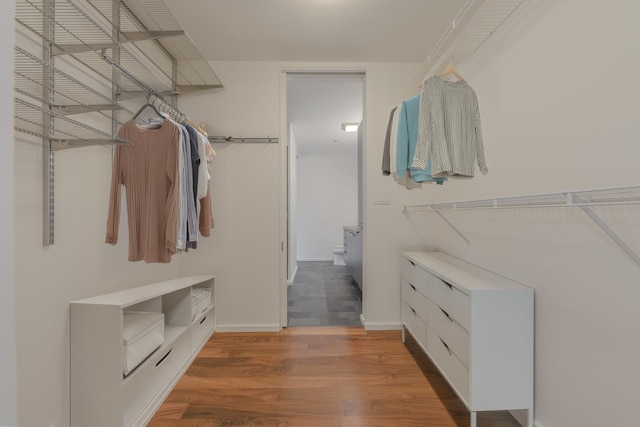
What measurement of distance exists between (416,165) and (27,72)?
1804 millimetres

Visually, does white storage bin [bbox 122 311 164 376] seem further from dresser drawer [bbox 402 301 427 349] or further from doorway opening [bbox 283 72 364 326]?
dresser drawer [bbox 402 301 427 349]

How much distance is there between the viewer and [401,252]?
105 inches

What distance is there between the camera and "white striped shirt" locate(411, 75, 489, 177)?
1.47m

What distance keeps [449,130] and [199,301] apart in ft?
7.13

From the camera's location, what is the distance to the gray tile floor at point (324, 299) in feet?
9.78

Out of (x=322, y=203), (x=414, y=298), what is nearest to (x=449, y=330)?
(x=414, y=298)

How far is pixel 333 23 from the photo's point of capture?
2137 millimetres

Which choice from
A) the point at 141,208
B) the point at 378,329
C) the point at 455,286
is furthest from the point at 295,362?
the point at 141,208

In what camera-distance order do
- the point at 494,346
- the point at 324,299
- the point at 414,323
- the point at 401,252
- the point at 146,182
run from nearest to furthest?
the point at 494,346, the point at 146,182, the point at 414,323, the point at 401,252, the point at 324,299

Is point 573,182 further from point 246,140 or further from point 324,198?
point 324,198

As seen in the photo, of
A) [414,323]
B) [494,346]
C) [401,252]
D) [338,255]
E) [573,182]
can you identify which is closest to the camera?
[573,182]

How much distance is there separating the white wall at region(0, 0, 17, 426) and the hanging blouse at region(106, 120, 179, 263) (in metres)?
1.07

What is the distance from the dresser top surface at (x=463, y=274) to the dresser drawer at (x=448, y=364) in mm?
391

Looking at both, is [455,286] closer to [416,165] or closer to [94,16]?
[416,165]
